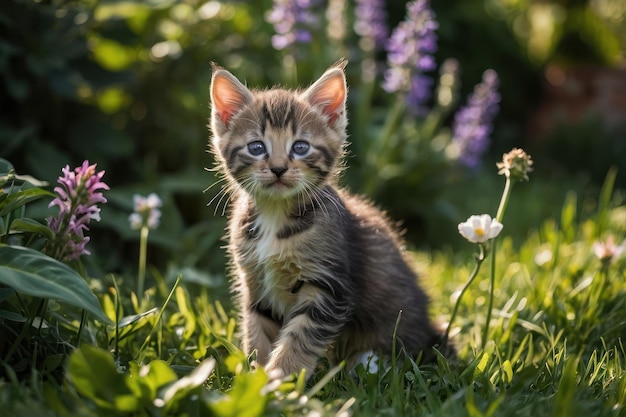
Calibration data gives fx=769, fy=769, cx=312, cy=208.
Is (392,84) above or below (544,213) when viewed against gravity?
above

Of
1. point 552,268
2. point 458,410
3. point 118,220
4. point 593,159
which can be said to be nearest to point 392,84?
point 552,268

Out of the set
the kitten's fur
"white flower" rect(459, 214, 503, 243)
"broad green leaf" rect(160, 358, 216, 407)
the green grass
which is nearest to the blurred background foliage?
the green grass

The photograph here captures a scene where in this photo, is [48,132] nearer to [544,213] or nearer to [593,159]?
[544,213]

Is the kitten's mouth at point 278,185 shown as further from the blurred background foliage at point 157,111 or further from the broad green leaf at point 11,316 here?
the blurred background foliage at point 157,111

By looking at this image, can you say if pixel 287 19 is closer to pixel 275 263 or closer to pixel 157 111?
pixel 157 111

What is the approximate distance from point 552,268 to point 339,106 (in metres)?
1.50

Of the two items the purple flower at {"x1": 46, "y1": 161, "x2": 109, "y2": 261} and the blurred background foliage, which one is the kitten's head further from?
the blurred background foliage

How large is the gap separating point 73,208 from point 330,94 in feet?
3.49

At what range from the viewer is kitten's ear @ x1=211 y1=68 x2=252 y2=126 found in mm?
2834

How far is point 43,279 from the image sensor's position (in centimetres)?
210

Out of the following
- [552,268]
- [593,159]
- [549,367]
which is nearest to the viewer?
[549,367]

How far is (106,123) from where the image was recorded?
4816 mm

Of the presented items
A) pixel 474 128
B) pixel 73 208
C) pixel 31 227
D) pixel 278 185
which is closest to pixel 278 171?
pixel 278 185

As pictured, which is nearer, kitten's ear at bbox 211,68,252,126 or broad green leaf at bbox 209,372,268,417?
broad green leaf at bbox 209,372,268,417
